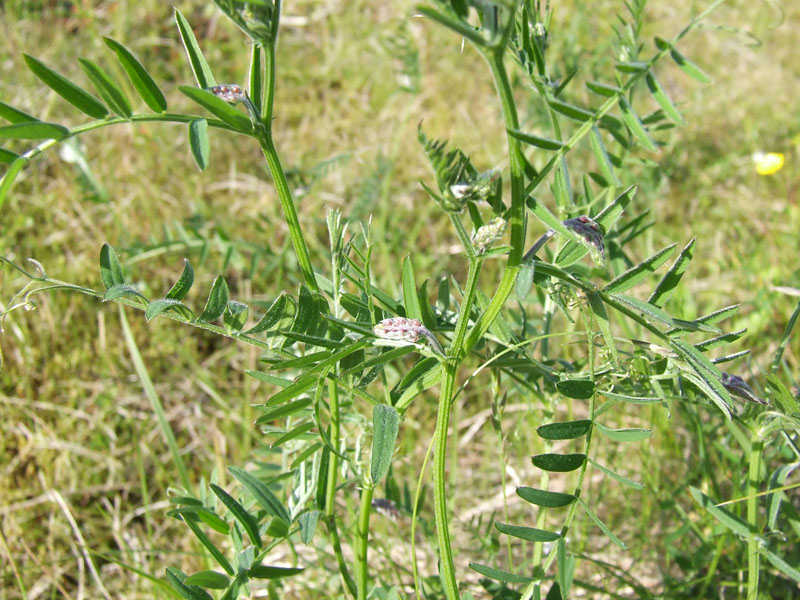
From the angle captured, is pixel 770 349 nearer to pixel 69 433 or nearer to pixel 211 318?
pixel 211 318

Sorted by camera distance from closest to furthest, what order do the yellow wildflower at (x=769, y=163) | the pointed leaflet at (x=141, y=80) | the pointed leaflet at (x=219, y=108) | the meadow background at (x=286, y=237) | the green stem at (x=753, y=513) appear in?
the pointed leaflet at (x=219, y=108) < the pointed leaflet at (x=141, y=80) < the green stem at (x=753, y=513) < the meadow background at (x=286, y=237) < the yellow wildflower at (x=769, y=163)

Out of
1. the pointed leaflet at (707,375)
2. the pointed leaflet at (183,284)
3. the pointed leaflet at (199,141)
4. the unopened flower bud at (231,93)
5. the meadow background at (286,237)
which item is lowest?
the meadow background at (286,237)

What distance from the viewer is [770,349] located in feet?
7.32

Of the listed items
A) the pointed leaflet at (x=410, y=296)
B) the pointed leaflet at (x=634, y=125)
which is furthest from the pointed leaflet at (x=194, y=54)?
the pointed leaflet at (x=634, y=125)

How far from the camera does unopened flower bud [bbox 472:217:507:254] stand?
853 millimetres

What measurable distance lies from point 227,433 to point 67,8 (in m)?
2.68

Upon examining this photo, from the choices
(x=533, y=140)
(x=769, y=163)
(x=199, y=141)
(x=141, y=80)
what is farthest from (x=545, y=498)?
(x=769, y=163)

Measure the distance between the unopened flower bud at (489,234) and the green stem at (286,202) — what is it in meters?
0.25

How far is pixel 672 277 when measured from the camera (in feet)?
3.49

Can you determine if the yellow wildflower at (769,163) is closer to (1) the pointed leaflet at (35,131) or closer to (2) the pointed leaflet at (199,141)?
(2) the pointed leaflet at (199,141)

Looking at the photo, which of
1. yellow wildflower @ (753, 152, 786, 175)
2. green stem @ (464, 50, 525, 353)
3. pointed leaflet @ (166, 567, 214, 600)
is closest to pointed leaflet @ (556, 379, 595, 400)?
Answer: green stem @ (464, 50, 525, 353)

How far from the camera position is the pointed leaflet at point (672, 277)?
3.41 ft

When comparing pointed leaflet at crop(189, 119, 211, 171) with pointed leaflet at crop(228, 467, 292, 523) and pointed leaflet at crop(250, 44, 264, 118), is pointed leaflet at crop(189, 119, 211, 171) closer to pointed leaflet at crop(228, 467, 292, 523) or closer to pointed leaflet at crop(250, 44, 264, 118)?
pointed leaflet at crop(250, 44, 264, 118)

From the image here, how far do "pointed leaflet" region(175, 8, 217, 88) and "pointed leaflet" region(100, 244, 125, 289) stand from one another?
260 mm
